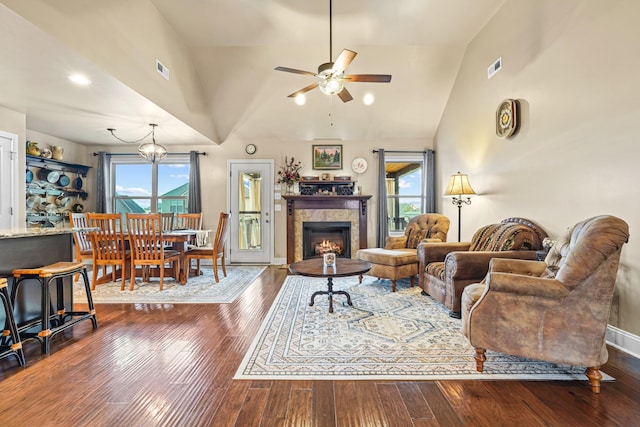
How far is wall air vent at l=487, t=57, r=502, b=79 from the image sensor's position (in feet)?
12.0

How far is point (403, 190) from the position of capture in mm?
6102

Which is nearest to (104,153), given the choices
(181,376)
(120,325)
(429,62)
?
(120,325)

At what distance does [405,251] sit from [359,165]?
2.34 meters

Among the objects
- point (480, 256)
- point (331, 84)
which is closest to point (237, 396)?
point (480, 256)

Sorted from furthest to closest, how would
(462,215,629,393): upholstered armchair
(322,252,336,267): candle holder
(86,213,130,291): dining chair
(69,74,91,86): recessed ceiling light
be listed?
A: 1. (86,213,130,291): dining chair
2. (322,252,336,267): candle holder
3. (69,74,91,86): recessed ceiling light
4. (462,215,629,393): upholstered armchair

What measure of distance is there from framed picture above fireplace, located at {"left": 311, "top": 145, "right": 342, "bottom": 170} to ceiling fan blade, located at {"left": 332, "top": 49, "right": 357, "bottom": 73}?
3056mm

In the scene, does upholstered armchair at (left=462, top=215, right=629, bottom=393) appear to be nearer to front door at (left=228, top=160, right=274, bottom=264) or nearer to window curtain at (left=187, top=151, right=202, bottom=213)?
front door at (left=228, top=160, right=274, bottom=264)

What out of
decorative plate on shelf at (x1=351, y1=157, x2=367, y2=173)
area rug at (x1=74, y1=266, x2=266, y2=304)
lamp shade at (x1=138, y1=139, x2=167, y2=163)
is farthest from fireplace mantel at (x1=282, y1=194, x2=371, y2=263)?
lamp shade at (x1=138, y1=139, x2=167, y2=163)

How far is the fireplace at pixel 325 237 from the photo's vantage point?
19.3 ft

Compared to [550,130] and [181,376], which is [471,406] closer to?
[181,376]

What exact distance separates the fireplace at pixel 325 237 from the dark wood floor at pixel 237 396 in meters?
A: 3.67

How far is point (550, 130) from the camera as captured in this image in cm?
290

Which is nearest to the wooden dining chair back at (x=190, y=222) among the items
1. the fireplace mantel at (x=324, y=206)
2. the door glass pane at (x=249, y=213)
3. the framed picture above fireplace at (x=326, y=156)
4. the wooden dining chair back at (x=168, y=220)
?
the wooden dining chair back at (x=168, y=220)

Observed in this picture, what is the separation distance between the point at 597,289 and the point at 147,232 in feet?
15.0
